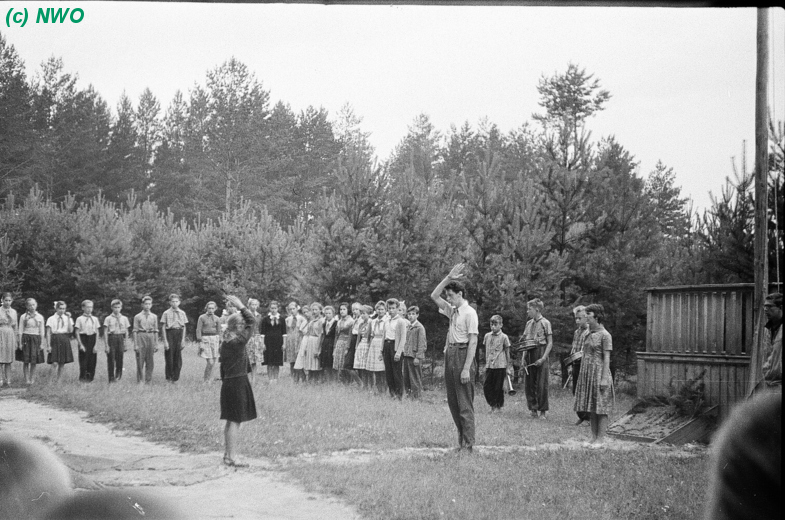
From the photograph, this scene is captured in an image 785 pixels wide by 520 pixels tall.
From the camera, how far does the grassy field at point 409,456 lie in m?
4.80

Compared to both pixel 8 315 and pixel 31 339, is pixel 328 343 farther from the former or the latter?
pixel 8 315

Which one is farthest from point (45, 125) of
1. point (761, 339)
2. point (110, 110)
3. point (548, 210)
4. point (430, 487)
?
point (548, 210)

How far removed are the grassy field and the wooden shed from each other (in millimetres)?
735

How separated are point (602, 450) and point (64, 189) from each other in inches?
215

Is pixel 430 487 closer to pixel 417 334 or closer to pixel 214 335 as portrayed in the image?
pixel 214 335

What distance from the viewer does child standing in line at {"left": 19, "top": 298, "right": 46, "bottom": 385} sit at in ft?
22.3

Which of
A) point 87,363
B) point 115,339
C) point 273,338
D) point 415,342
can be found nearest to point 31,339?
point 87,363

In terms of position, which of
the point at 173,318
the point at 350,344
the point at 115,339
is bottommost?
the point at 350,344

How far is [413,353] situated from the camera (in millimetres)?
11180

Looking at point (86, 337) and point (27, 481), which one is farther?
point (86, 337)

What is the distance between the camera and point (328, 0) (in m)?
4.32

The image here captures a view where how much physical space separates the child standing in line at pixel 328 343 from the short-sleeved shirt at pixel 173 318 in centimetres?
568

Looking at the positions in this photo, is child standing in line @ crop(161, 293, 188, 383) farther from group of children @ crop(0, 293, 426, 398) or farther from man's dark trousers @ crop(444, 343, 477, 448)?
man's dark trousers @ crop(444, 343, 477, 448)

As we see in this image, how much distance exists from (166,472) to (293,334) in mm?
7018
